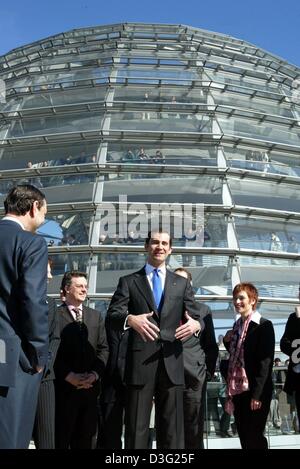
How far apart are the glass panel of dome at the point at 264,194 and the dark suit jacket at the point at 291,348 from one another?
4.74m

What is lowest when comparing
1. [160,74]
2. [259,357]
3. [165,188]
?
[259,357]

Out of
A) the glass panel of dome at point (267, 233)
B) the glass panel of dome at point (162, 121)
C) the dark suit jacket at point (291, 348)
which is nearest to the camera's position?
the dark suit jacket at point (291, 348)

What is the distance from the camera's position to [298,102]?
528 inches

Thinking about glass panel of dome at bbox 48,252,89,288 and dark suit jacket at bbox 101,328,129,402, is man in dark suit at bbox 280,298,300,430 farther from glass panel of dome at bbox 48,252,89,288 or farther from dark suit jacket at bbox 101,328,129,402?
Answer: glass panel of dome at bbox 48,252,89,288

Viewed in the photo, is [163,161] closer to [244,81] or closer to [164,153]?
[164,153]

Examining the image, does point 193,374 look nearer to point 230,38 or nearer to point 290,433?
point 290,433

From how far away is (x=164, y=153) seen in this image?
10.6 m

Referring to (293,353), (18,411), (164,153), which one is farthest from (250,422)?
(164,153)

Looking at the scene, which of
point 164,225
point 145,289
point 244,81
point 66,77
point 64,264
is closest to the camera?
point 145,289

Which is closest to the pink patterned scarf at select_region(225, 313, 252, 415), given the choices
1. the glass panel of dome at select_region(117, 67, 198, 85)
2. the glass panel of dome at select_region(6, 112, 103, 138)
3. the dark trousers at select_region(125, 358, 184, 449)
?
the dark trousers at select_region(125, 358, 184, 449)

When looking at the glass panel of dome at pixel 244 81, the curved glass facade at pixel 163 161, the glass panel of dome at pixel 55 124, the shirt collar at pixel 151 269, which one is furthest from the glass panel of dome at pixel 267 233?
the shirt collar at pixel 151 269

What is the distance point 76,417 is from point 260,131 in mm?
8355

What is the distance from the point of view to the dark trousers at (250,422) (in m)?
4.71

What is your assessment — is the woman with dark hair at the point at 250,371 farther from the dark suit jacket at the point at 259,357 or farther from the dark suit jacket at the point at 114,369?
the dark suit jacket at the point at 114,369
